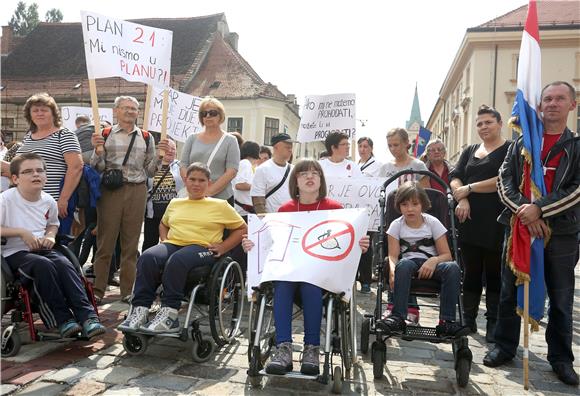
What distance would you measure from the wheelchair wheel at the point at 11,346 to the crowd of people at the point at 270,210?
240mm

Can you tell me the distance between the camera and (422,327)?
362cm

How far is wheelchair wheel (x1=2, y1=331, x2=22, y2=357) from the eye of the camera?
141 inches

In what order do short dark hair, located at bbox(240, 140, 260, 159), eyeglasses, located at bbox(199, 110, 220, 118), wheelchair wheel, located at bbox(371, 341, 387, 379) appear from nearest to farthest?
wheelchair wheel, located at bbox(371, 341, 387, 379)
eyeglasses, located at bbox(199, 110, 220, 118)
short dark hair, located at bbox(240, 140, 260, 159)

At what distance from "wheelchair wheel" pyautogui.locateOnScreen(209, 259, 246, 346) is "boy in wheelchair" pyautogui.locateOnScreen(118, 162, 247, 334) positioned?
164 mm

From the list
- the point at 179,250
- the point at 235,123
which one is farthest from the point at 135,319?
the point at 235,123

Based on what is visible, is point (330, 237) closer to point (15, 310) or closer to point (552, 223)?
point (552, 223)

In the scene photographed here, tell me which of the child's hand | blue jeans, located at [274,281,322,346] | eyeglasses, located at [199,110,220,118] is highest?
eyeglasses, located at [199,110,220,118]

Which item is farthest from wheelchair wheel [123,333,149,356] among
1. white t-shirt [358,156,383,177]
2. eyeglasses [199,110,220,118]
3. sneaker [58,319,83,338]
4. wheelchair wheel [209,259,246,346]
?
white t-shirt [358,156,383,177]

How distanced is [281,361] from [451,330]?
1213 mm

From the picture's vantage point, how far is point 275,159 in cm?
566

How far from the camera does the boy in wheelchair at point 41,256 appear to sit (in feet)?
12.4

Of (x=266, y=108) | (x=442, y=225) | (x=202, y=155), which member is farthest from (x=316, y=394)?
(x=266, y=108)

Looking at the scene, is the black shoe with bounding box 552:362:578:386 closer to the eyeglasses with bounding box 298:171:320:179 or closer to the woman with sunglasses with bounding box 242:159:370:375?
the woman with sunglasses with bounding box 242:159:370:375

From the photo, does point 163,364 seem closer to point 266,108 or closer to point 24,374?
point 24,374
